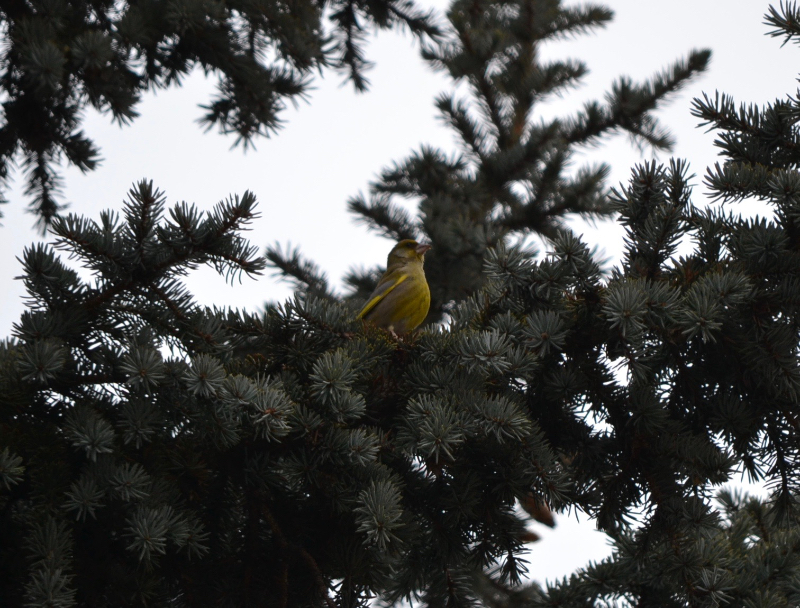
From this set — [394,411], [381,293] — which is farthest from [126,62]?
[394,411]

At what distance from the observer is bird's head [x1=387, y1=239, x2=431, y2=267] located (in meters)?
5.58

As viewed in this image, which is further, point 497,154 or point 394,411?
point 497,154

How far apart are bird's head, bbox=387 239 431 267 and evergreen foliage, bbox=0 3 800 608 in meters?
2.95

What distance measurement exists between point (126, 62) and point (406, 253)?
228 cm

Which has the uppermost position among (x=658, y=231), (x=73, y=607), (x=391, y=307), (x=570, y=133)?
(x=570, y=133)

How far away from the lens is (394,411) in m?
2.49

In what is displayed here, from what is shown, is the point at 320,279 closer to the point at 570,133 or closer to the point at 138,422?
the point at 570,133

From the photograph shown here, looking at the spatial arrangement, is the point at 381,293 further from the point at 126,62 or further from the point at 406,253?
the point at 126,62

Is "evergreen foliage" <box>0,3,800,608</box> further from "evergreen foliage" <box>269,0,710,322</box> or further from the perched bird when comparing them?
"evergreen foliage" <box>269,0,710,322</box>

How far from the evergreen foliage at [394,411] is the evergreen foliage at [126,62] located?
1.89 m

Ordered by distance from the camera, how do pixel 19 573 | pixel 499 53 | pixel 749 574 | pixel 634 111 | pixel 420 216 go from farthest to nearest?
pixel 499 53 < pixel 634 111 < pixel 420 216 < pixel 749 574 < pixel 19 573

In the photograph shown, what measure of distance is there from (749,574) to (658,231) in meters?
1.19

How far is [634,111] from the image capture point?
24.1ft

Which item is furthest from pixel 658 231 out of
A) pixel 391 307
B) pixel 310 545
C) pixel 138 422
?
pixel 391 307
